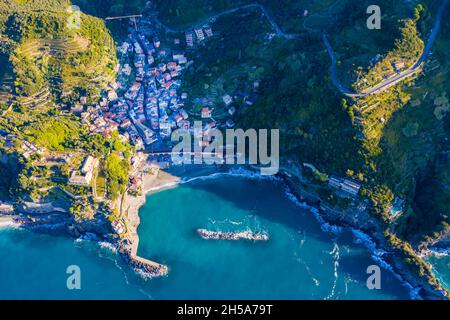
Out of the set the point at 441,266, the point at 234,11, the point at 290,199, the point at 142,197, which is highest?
the point at 234,11

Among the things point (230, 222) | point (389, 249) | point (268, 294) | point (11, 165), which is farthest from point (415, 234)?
point (11, 165)

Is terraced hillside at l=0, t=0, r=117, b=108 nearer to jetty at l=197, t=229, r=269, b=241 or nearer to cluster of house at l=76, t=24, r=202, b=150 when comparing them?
cluster of house at l=76, t=24, r=202, b=150

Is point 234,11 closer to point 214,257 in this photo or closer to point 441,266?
point 214,257

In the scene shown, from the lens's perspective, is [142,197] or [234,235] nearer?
[234,235]

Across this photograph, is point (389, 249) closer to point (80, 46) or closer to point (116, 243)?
point (116, 243)

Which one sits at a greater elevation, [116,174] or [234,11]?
[234,11]

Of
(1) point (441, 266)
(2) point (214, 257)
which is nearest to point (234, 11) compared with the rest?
(2) point (214, 257)

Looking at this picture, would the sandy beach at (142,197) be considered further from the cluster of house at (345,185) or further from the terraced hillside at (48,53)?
the cluster of house at (345,185)

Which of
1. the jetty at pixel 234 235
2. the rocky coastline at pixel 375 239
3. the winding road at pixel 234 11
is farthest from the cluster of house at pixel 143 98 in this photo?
the rocky coastline at pixel 375 239
